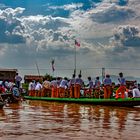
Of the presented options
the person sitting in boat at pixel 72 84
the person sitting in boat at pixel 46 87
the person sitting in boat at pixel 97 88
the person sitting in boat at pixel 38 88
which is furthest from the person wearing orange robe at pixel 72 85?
the person sitting in boat at pixel 38 88

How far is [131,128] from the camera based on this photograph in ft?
35.9

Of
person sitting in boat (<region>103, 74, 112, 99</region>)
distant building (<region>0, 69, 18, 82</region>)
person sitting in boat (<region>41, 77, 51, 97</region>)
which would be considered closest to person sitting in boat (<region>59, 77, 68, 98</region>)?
person sitting in boat (<region>41, 77, 51, 97</region>)

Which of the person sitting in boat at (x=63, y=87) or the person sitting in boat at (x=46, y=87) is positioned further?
the person sitting in boat at (x=46, y=87)

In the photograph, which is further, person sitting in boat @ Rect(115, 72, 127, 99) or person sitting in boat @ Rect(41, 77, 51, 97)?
person sitting in boat @ Rect(41, 77, 51, 97)

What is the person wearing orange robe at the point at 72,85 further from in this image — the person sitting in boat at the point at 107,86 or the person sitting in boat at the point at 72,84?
the person sitting in boat at the point at 107,86

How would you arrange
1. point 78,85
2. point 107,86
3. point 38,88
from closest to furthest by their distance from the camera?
point 107,86, point 78,85, point 38,88

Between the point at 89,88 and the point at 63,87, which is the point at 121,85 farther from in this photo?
the point at 63,87

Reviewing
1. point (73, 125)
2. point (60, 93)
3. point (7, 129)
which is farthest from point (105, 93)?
point (7, 129)

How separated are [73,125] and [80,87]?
13.0m

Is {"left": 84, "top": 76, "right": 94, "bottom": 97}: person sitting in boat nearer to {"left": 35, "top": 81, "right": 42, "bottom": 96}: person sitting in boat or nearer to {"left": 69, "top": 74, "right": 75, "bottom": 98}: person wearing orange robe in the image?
{"left": 69, "top": 74, "right": 75, "bottom": 98}: person wearing orange robe

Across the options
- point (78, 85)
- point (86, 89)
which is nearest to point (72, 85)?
point (78, 85)

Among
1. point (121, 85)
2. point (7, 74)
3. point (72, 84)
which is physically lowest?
point (121, 85)

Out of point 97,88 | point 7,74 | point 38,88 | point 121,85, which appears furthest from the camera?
point 7,74

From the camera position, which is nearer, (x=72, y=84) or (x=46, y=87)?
(x=72, y=84)
